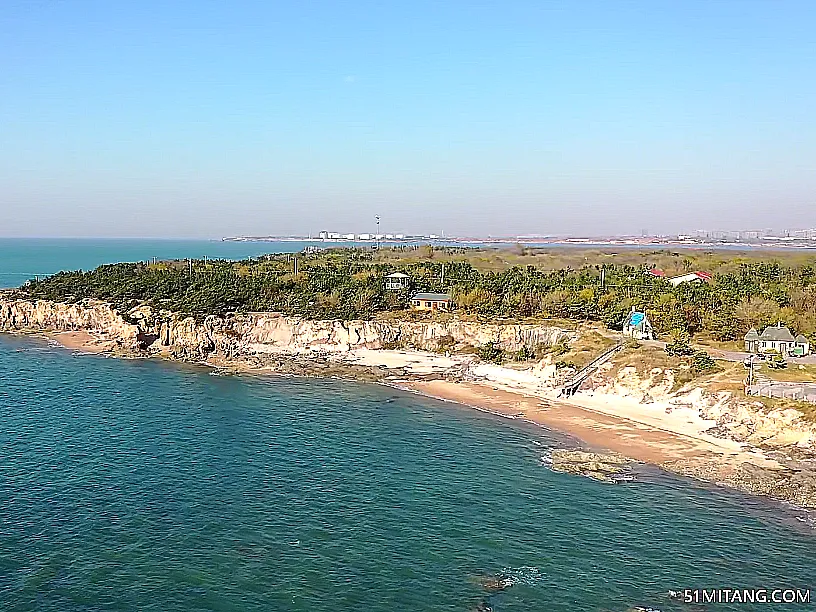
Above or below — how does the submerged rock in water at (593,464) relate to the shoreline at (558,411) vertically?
below

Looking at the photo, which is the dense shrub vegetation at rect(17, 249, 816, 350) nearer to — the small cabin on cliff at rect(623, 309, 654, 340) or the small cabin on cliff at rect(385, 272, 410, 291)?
the small cabin on cliff at rect(385, 272, 410, 291)

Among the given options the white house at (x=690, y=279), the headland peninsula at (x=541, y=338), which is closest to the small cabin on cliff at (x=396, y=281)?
the headland peninsula at (x=541, y=338)

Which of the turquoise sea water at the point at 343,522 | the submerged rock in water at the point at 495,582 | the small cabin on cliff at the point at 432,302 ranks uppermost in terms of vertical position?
the small cabin on cliff at the point at 432,302

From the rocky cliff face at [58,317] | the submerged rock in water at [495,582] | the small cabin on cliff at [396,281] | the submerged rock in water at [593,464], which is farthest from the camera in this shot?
the small cabin on cliff at [396,281]

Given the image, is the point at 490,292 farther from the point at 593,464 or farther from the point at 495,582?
the point at 495,582

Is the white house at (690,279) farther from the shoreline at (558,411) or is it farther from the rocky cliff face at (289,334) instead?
the shoreline at (558,411)

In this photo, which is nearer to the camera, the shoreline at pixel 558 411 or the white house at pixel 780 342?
the shoreline at pixel 558 411

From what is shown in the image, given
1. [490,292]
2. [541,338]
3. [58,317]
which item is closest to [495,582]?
[541,338]
